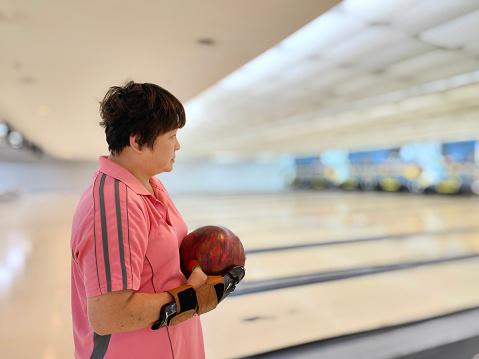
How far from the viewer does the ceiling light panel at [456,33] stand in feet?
9.86

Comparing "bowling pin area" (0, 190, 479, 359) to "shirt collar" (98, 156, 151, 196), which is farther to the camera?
"bowling pin area" (0, 190, 479, 359)

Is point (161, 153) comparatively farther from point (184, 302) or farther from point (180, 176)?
point (180, 176)

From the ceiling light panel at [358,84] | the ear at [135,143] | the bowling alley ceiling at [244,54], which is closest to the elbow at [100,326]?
the ear at [135,143]

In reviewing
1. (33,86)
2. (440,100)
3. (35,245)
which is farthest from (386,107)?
(35,245)

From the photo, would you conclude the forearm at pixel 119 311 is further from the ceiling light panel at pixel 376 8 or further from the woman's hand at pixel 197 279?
the ceiling light panel at pixel 376 8

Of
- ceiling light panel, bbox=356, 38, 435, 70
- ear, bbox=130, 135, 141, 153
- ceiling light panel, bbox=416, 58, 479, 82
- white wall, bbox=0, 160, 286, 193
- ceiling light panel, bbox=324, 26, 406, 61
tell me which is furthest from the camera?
white wall, bbox=0, 160, 286, 193

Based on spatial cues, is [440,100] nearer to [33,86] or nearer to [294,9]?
[294,9]

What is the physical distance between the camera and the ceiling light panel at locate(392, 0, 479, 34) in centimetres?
269

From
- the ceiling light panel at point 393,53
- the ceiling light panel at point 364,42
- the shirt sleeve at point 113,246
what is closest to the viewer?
the shirt sleeve at point 113,246

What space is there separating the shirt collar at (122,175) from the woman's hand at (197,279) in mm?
276

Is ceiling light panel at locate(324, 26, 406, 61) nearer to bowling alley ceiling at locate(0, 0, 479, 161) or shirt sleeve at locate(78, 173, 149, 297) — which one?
bowling alley ceiling at locate(0, 0, 479, 161)

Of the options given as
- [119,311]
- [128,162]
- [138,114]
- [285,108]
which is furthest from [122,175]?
[285,108]

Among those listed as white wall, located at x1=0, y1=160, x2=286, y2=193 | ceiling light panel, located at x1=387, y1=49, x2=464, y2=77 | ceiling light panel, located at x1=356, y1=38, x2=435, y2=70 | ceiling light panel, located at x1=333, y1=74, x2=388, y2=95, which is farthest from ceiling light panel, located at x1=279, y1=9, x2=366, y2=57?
white wall, located at x1=0, y1=160, x2=286, y2=193

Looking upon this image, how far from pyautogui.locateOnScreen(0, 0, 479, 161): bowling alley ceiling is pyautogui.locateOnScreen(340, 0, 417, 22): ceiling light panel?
15mm
